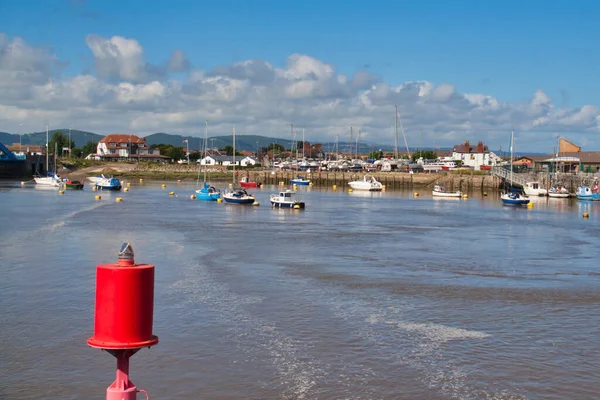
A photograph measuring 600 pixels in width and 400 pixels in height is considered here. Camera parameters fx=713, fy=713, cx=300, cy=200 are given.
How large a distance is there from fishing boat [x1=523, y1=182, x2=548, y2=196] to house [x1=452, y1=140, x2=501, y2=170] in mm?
66587

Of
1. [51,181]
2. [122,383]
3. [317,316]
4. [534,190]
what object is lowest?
[317,316]

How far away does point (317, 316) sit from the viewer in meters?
18.9

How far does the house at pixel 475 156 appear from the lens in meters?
161

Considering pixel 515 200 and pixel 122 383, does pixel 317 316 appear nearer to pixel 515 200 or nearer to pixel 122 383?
pixel 122 383

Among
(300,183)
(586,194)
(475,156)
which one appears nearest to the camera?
Result: (586,194)

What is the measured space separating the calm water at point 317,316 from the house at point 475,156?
123m

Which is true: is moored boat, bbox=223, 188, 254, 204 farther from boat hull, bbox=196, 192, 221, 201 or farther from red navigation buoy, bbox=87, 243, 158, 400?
red navigation buoy, bbox=87, 243, 158, 400

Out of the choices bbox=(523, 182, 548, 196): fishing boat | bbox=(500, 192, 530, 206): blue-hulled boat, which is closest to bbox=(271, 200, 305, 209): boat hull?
bbox=(500, 192, 530, 206): blue-hulled boat

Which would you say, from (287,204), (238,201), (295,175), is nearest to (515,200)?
(287,204)

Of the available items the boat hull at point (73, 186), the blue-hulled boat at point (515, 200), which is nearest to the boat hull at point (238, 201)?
the blue-hulled boat at point (515, 200)

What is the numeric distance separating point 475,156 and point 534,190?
72856mm

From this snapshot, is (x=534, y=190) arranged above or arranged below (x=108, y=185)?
above

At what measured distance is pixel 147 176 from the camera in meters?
149

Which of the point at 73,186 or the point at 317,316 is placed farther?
the point at 73,186
